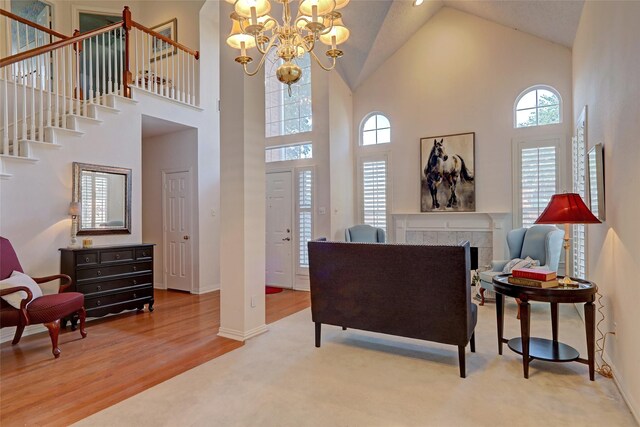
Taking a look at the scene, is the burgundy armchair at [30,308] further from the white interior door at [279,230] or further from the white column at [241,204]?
the white interior door at [279,230]

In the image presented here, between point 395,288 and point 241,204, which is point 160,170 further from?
point 395,288

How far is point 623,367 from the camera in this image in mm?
2402

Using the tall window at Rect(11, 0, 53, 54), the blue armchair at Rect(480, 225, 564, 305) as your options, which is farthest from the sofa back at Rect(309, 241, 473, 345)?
the tall window at Rect(11, 0, 53, 54)

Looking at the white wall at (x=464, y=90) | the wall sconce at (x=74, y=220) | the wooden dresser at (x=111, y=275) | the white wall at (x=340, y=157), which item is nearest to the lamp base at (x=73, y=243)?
the wall sconce at (x=74, y=220)

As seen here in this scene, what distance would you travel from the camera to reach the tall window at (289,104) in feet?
20.3

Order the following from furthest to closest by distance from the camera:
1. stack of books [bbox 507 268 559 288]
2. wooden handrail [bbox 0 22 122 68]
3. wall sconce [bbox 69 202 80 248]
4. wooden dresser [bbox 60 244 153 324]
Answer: wall sconce [bbox 69 202 80 248]
wooden dresser [bbox 60 244 153 324]
wooden handrail [bbox 0 22 122 68]
stack of books [bbox 507 268 559 288]

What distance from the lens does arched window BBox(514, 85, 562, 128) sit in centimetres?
510

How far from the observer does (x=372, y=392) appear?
252 cm

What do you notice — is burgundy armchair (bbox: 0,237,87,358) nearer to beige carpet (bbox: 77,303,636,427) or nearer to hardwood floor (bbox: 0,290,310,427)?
hardwood floor (bbox: 0,290,310,427)

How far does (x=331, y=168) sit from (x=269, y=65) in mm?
2328

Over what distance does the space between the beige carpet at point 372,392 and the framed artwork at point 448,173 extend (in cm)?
266

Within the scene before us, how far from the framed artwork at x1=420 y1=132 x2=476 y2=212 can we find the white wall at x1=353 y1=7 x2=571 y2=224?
0.32 ft

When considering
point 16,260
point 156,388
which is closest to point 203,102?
point 16,260

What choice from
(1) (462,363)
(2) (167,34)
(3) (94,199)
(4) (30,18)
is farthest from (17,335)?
(4) (30,18)
